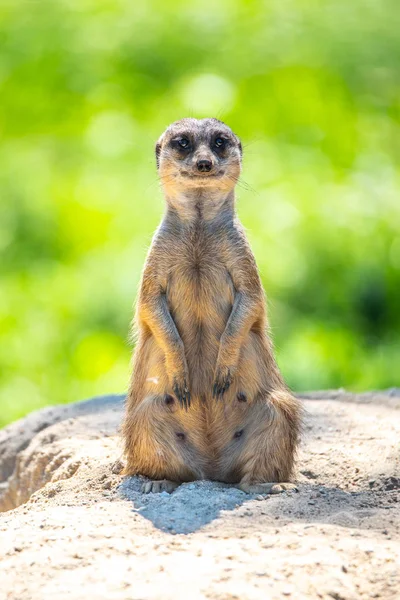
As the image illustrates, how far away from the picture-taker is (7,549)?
10.1 ft

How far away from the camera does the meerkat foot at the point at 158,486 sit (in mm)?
3754

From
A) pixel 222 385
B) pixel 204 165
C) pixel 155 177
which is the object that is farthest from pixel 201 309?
pixel 155 177

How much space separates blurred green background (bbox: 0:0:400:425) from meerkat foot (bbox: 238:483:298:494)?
2.63 metres

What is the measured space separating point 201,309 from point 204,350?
16cm

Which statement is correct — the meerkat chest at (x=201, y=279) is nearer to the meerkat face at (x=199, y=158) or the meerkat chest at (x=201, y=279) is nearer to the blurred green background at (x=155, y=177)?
the meerkat face at (x=199, y=158)

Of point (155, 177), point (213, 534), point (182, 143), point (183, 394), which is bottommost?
point (213, 534)

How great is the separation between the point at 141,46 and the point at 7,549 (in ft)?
28.5

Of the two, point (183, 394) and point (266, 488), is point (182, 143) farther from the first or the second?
point (266, 488)

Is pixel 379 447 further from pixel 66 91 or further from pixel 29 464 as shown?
pixel 66 91

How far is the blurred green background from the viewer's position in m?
7.52

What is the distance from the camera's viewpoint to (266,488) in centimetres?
373

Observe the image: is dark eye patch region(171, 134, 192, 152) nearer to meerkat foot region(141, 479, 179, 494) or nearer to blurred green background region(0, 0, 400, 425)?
meerkat foot region(141, 479, 179, 494)

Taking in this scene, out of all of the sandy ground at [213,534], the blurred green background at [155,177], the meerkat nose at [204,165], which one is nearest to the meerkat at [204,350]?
the meerkat nose at [204,165]

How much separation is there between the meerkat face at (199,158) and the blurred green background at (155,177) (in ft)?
6.41
